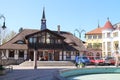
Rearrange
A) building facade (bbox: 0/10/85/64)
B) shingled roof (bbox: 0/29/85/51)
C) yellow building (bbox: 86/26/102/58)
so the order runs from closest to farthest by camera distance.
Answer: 1. building facade (bbox: 0/10/85/64)
2. shingled roof (bbox: 0/29/85/51)
3. yellow building (bbox: 86/26/102/58)

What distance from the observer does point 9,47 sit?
55906 mm

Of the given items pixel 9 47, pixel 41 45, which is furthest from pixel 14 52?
pixel 41 45

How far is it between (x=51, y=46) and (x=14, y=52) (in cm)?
763

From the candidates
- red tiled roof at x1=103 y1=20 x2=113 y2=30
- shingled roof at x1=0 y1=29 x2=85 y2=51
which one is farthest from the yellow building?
shingled roof at x1=0 y1=29 x2=85 y2=51

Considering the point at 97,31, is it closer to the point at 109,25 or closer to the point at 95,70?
the point at 109,25

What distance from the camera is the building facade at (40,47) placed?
56.2 metres

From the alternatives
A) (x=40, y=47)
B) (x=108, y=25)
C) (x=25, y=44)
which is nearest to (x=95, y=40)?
(x=108, y=25)

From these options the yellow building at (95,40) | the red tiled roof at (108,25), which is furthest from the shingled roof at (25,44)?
the yellow building at (95,40)

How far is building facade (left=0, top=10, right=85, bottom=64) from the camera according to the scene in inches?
2212

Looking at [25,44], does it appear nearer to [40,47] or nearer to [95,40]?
[40,47]

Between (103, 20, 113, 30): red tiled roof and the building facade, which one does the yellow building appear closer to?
(103, 20, 113, 30): red tiled roof

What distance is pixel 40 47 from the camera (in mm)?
57125

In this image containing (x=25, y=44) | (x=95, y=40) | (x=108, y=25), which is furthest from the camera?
(x=95, y=40)

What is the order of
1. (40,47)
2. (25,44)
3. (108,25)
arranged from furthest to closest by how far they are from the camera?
1. (108,25)
2. (25,44)
3. (40,47)
